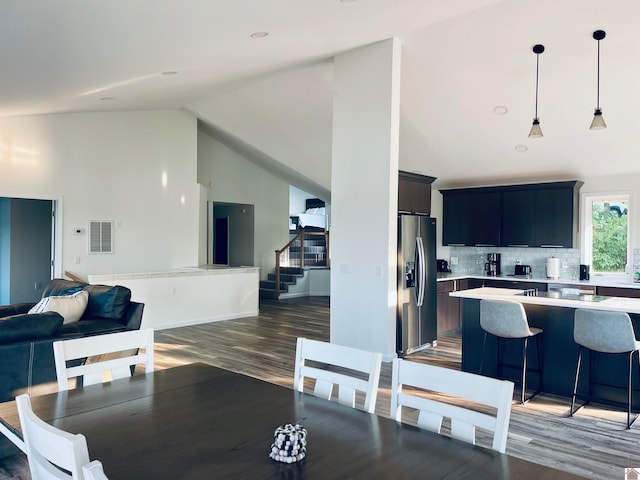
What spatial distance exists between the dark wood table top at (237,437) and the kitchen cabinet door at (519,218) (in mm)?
6689

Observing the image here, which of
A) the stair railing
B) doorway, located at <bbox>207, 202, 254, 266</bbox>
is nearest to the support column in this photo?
the stair railing

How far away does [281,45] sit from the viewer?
5156mm

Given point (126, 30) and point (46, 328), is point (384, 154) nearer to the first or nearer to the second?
point (126, 30)

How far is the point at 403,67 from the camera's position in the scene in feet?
19.5

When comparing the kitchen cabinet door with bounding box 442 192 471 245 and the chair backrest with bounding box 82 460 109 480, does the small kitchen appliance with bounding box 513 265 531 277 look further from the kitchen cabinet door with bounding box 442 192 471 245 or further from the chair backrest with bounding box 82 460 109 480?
the chair backrest with bounding box 82 460 109 480

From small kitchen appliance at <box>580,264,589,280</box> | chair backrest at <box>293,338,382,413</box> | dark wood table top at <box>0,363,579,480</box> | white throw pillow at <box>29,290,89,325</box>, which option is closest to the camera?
dark wood table top at <box>0,363,579,480</box>

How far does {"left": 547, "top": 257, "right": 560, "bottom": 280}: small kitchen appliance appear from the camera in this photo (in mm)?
7512

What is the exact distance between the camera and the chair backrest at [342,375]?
79.0 inches

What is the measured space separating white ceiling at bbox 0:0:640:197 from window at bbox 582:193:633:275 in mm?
510

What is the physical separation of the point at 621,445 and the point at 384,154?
3443 millimetres

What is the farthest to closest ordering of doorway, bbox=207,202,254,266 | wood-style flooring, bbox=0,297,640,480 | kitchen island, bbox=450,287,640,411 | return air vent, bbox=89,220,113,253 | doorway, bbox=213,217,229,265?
doorway, bbox=213,217,229,265
doorway, bbox=207,202,254,266
return air vent, bbox=89,220,113,253
kitchen island, bbox=450,287,640,411
wood-style flooring, bbox=0,297,640,480

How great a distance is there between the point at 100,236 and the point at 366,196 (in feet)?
16.9

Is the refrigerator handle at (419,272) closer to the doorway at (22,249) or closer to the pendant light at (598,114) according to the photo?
the pendant light at (598,114)

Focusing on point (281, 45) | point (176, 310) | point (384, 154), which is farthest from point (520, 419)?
point (176, 310)
